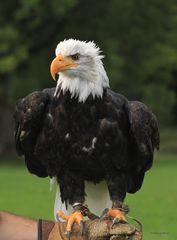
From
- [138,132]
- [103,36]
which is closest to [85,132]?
[138,132]

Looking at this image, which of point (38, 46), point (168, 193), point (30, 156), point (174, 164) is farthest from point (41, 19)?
point (30, 156)

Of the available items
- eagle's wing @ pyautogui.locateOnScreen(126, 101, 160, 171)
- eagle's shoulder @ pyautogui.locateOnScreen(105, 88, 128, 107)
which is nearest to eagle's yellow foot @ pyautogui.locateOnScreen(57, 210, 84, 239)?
eagle's wing @ pyautogui.locateOnScreen(126, 101, 160, 171)

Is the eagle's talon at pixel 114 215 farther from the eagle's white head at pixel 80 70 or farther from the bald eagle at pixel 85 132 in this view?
the eagle's white head at pixel 80 70

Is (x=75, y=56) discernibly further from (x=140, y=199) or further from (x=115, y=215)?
(x=140, y=199)

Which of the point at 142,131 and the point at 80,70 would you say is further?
the point at 142,131

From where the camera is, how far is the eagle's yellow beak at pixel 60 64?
236 inches

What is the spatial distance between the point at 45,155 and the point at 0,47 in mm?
17913

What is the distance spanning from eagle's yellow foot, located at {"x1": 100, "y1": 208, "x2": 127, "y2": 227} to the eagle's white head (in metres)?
0.93

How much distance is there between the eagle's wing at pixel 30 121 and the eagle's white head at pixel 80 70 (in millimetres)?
223

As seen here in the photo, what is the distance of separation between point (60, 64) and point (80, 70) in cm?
23

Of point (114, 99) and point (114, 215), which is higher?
point (114, 99)

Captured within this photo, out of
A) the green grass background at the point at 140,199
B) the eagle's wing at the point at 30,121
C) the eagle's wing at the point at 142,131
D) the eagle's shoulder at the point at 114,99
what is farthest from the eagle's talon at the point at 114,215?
the green grass background at the point at 140,199

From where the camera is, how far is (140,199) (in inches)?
583

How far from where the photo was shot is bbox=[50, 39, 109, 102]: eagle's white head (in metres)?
6.11
